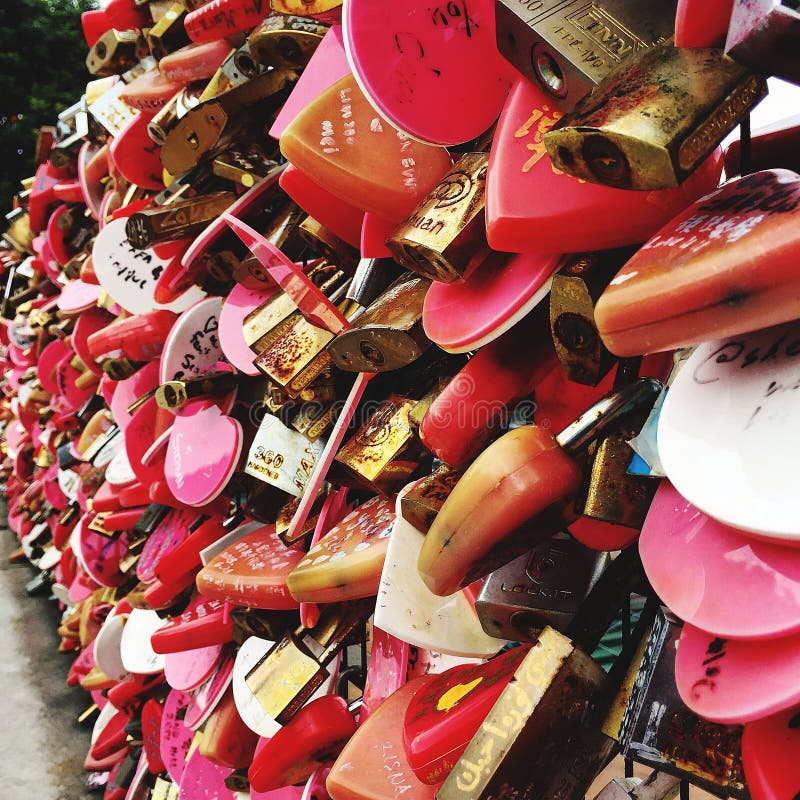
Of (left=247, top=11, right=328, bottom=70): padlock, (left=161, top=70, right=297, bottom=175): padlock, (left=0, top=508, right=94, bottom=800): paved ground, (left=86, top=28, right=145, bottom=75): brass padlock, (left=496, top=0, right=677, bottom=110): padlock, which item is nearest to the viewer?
(left=496, top=0, right=677, bottom=110): padlock

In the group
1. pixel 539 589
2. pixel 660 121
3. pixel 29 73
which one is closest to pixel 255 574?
pixel 539 589

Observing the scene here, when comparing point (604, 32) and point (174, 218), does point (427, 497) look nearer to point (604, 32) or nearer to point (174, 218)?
point (604, 32)

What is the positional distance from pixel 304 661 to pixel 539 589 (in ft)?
1.19

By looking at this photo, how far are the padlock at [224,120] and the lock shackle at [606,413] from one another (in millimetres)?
525

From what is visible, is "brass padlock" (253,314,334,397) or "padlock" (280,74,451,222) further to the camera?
"brass padlock" (253,314,334,397)

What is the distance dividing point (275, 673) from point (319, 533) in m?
0.15

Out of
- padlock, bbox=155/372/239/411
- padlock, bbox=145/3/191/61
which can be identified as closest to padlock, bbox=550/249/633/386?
padlock, bbox=155/372/239/411

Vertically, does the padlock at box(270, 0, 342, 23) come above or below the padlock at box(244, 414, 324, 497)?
above

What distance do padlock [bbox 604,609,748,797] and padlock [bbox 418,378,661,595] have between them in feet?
0.27

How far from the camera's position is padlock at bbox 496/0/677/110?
1.10 ft

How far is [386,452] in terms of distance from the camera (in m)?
→ 0.59

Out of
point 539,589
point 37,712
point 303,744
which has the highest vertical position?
point 539,589

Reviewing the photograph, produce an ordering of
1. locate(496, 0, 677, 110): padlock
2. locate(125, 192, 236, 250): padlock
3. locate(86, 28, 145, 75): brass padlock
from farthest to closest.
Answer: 1. locate(86, 28, 145, 75): brass padlock
2. locate(125, 192, 236, 250): padlock
3. locate(496, 0, 677, 110): padlock

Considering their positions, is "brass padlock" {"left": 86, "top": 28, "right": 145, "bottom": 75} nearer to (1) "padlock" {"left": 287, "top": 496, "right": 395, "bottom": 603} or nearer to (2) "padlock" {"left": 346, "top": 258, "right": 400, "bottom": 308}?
(2) "padlock" {"left": 346, "top": 258, "right": 400, "bottom": 308}
